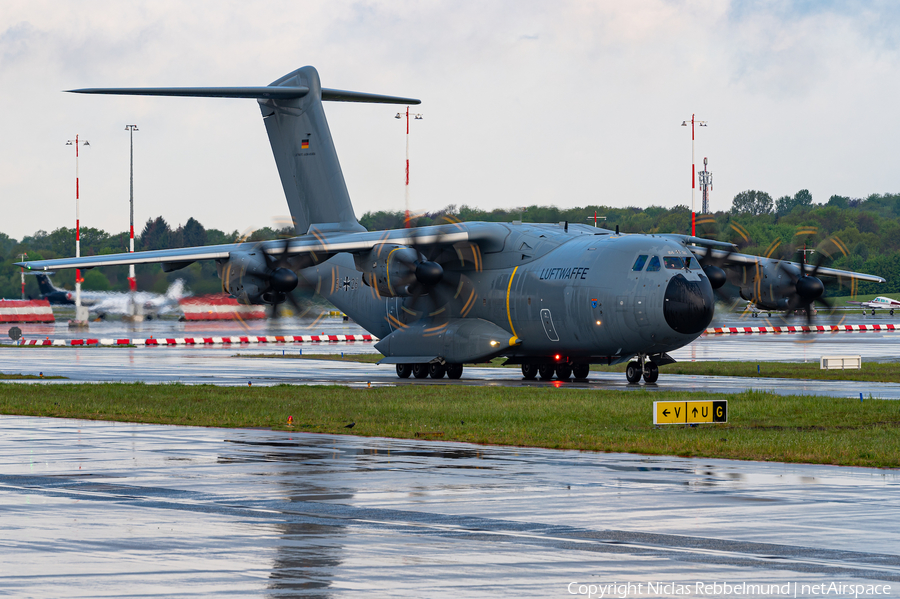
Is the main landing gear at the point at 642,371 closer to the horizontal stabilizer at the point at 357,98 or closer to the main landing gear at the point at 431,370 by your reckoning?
the main landing gear at the point at 431,370

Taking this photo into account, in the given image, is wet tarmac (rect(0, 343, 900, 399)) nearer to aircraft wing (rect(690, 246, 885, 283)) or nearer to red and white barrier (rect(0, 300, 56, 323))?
aircraft wing (rect(690, 246, 885, 283))

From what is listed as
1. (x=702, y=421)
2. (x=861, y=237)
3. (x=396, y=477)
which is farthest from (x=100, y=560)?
(x=861, y=237)

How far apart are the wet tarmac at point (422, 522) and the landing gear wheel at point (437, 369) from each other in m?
19.0

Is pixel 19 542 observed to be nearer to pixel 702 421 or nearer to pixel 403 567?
pixel 403 567

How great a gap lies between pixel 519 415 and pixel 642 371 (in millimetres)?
11978

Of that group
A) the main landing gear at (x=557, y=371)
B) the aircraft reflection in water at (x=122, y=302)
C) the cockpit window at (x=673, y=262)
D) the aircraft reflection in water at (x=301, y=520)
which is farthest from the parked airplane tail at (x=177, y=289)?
the aircraft reflection in water at (x=301, y=520)

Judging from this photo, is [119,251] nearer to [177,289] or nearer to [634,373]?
[177,289]

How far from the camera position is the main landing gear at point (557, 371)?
37406 mm

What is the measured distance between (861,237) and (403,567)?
12811cm

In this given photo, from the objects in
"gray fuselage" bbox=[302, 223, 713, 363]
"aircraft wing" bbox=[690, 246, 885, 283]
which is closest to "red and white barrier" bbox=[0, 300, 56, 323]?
"gray fuselage" bbox=[302, 223, 713, 363]

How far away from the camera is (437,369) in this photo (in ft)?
125

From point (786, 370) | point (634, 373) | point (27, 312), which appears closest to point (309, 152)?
point (634, 373)

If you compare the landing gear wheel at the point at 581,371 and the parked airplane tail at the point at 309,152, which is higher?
the parked airplane tail at the point at 309,152

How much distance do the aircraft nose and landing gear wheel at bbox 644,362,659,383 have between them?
93.6 inches
